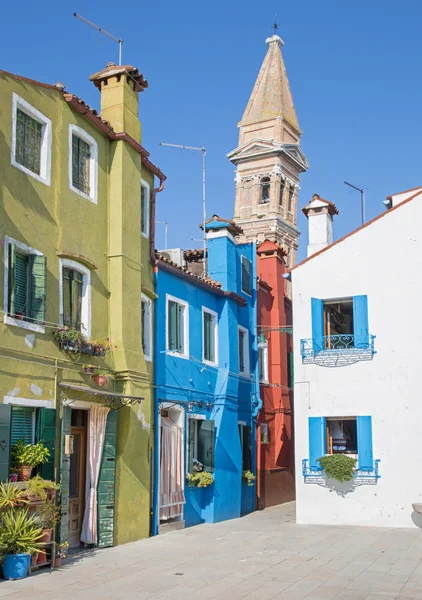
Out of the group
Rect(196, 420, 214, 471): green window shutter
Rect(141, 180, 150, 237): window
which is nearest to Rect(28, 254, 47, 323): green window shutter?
Rect(141, 180, 150, 237): window

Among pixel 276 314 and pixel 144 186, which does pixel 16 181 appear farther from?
pixel 276 314

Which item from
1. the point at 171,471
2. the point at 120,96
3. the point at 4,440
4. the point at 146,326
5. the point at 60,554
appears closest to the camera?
the point at 4,440

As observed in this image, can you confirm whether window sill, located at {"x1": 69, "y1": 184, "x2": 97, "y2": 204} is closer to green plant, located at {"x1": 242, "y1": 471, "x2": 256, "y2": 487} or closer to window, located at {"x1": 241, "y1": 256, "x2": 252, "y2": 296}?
window, located at {"x1": 241, "y1": 256, "x2": 252, "y2": 296}

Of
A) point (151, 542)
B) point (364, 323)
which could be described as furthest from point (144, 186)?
point (151, 542)

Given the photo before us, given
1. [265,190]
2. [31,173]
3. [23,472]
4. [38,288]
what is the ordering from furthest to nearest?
[265,190]
[31,173]
[38,288]
[23,472]

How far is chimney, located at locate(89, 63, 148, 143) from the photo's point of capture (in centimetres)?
1691

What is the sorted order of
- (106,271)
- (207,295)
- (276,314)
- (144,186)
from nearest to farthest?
(106,271) → (144,186) → (207,295) → (276,314)

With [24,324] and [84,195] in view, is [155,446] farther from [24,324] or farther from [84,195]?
[84,195]

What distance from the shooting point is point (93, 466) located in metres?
15.0

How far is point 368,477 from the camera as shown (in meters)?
19.0

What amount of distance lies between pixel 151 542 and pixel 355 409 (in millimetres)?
6588

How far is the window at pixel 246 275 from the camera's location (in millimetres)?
23845

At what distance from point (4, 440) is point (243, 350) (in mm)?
12490

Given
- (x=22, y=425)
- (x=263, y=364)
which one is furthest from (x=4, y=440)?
(x=263, y=364)
